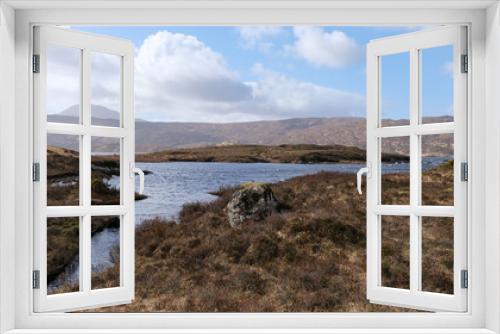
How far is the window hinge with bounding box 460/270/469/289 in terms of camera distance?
1966 millimetres

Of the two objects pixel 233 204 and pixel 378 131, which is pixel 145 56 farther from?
pixel 378 131

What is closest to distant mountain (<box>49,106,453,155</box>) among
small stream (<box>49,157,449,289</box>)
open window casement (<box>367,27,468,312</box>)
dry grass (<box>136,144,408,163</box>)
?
dry grass (<box>136,144,408,163</box>)

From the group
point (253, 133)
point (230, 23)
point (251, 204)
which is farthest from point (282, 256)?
point (230, 23)

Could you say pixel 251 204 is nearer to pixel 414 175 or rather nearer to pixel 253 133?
pixel 253 133

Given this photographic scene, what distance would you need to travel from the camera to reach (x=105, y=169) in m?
6.29

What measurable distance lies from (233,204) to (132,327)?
5471 mm

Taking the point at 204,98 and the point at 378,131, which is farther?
the point at 204,98

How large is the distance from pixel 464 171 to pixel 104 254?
17.2 ft

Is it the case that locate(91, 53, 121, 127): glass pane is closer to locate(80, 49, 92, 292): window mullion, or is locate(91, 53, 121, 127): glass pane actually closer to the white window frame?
locate(80, 49, 92, 292): window mullion

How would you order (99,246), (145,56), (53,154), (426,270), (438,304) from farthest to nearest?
(145,56), (99,246), (426,270), (53,154), (438,304)

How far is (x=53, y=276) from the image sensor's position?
529 cm

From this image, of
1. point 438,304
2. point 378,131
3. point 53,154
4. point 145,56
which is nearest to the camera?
point 438,304

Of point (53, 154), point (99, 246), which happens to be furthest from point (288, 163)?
point (53, 154)

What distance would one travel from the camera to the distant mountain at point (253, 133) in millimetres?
7293
